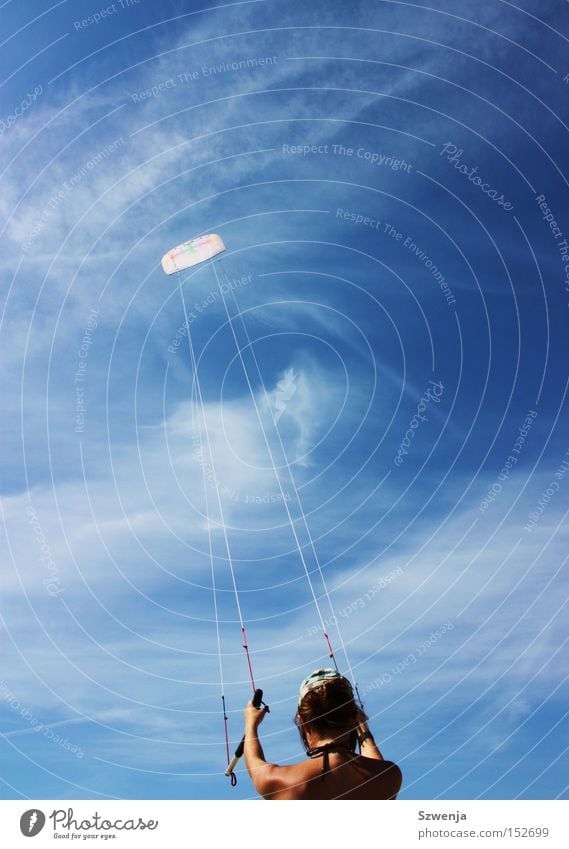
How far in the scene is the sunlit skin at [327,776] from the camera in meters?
8.52

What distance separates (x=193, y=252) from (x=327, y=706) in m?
25.1

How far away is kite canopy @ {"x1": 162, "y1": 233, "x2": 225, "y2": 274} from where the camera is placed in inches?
1203

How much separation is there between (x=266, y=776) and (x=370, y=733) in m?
1.65

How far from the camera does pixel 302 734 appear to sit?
29.2 ft

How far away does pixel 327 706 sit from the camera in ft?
28.5
